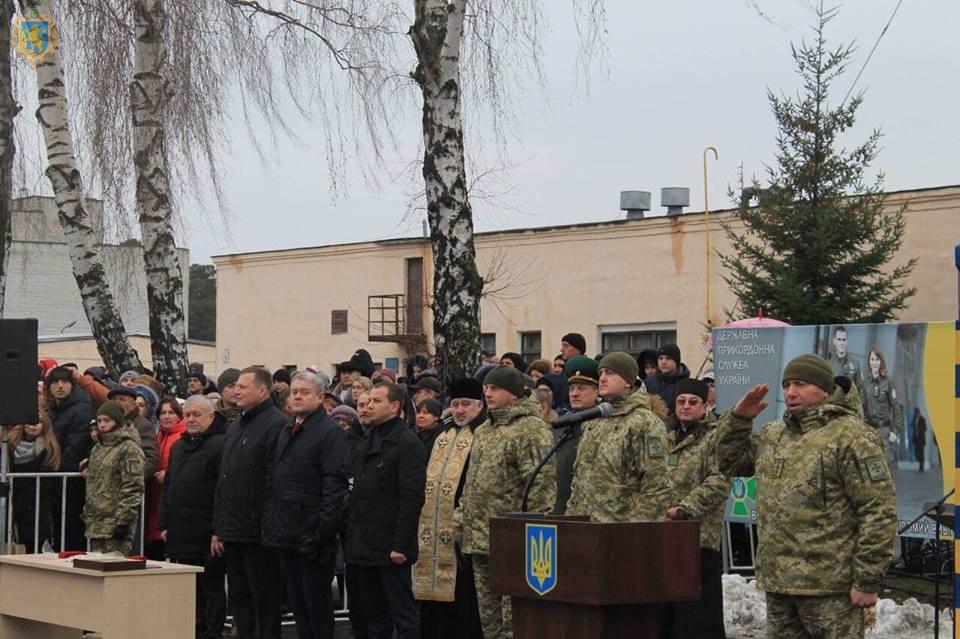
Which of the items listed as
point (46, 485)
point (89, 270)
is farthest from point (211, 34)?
point (46, 485)

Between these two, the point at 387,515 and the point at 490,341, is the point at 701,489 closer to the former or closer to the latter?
the point at 387,515

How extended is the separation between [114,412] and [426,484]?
2932mm

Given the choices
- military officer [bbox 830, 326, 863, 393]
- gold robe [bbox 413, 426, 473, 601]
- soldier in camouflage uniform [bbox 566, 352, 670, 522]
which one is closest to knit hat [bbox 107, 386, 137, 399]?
gold robe [bbox 413, 426, 473, 601]

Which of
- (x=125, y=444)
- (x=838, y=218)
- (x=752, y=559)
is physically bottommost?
(x=752, y=559)

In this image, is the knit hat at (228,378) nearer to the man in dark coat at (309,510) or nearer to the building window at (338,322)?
the man in dark coat at (309,510)

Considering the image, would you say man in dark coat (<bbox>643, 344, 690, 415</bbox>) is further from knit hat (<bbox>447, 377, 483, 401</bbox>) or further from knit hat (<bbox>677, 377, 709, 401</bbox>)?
knit hat (<bbox>677, 377, 709, 401</bbox>)

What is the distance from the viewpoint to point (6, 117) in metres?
18.2

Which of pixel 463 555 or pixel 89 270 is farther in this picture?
pixel 89 270

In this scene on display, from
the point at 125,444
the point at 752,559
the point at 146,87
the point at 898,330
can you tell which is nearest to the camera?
the point at 125,444

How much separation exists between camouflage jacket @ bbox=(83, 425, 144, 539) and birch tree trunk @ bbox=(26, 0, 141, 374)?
257 inches

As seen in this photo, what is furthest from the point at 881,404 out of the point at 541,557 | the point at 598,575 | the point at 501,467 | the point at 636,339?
the point at 636,339

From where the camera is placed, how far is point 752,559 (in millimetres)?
14570

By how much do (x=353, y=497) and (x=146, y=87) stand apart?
8.50 metres

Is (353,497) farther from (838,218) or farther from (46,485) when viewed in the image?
(838,218)
